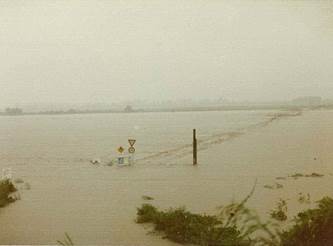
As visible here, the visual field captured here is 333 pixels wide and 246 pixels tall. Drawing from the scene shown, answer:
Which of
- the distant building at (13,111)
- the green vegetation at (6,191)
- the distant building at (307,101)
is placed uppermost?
the distant building at (307,101)

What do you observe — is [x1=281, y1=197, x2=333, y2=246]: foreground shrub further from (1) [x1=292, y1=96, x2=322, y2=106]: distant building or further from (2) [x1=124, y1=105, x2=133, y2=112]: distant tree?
(2) [x1=124, y1=105, x2=133, y2=112]: distant tree

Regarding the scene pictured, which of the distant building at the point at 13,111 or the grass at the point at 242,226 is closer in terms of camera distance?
the grass at the point at 242,226

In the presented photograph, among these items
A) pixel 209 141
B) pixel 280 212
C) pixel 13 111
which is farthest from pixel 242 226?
pixel 13 111

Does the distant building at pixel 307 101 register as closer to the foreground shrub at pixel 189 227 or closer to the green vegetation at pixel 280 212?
the green vegetation at pixel 280 212

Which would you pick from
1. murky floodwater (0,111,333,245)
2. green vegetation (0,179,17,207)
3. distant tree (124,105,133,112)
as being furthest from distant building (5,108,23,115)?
distant tree (124,105,133,112)

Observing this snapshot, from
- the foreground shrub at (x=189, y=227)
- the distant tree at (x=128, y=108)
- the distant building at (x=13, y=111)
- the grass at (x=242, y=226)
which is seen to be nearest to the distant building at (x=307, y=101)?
the grass at (x=242, y=226)

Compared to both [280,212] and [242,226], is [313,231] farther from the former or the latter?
[242,226]
